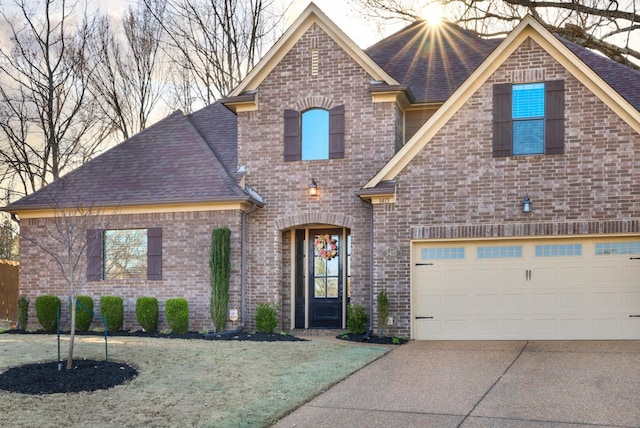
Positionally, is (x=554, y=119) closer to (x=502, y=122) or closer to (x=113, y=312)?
(x=502, y=122)

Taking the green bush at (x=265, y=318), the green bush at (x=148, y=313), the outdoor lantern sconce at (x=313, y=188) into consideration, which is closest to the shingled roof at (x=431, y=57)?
the outdoor lantern sconce at (x=313, y=188)

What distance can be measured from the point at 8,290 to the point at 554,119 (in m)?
15.0

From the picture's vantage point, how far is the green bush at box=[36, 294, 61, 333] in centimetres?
1526

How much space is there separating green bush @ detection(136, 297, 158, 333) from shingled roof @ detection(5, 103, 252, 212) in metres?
2.12

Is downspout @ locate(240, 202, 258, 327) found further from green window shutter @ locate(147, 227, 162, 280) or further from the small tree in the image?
green window shutter @ locate(147, 227, 162, 280)

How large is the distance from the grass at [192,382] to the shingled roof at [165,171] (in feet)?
11.5

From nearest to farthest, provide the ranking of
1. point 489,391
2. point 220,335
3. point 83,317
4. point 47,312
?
point 489,391 → point 220,335 → point 83,317 → point 47,312

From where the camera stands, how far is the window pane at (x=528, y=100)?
13266 mm

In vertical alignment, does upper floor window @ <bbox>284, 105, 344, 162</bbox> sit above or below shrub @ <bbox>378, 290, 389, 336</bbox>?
above

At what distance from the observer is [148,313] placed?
48.0 feet

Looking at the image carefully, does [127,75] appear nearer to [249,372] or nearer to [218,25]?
[218,25]

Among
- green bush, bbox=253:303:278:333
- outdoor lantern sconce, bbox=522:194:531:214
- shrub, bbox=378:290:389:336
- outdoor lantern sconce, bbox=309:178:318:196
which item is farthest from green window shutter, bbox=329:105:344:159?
outdoor lantern sconce, bbox=522:194:531:214

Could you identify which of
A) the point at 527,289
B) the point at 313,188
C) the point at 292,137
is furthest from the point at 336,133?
the point at 527,289

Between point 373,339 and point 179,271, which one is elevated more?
point 179,271
